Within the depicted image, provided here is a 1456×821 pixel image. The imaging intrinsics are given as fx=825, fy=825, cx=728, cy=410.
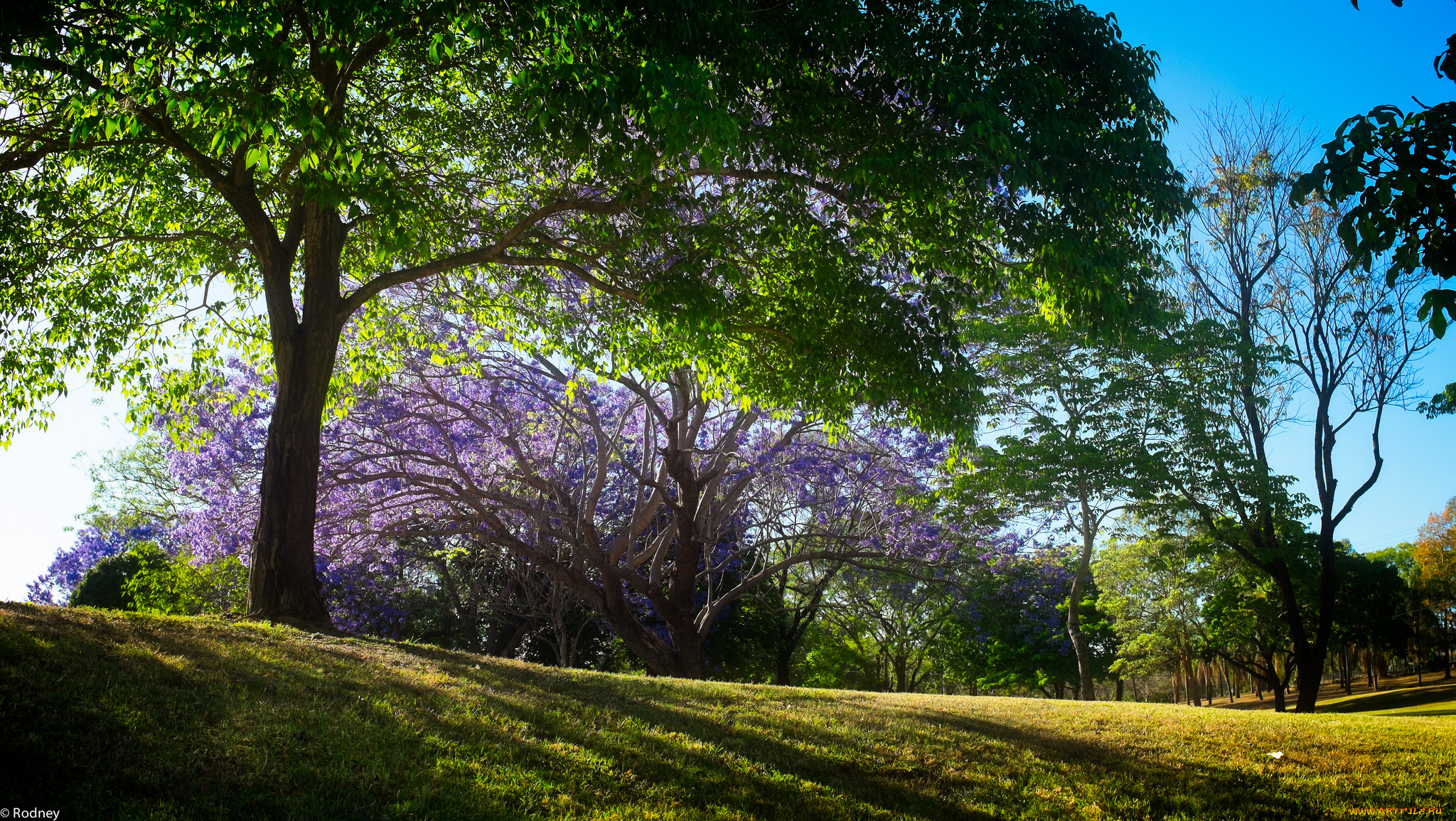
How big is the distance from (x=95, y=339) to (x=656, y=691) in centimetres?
922

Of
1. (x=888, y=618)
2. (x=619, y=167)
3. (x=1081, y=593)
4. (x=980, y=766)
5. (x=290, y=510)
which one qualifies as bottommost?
(x=980, y=766)

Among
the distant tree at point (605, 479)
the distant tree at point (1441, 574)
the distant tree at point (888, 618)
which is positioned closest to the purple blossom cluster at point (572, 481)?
the distant tree at point (605, 479)

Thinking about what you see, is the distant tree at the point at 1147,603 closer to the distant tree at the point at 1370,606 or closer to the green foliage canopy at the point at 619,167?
the distant tree at the point at 1370,606

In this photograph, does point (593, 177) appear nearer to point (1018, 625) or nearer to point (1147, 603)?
point (1018, 625)

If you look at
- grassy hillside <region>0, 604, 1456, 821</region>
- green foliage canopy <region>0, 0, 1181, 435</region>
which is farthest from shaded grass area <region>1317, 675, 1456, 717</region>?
green foliage canopy <region>0, 0, 1181, 435</region>

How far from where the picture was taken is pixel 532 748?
5934 mm

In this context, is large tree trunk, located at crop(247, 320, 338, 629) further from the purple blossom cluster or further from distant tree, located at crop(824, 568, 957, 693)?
distant tree, located at crop(824, 568, 957, 693)

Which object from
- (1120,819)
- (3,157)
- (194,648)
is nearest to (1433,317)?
(1120,819)

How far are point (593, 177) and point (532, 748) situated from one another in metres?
7.00

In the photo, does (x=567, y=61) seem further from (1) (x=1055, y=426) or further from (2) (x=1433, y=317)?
(1) (x=1055, y=426)

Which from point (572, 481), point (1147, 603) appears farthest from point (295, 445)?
point (1147, 603)

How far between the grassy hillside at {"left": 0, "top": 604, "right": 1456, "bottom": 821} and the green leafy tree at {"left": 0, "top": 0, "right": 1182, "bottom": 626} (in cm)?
300

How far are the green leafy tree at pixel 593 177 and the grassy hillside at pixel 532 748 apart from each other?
3.00 metres

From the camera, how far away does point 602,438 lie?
54.9ft
